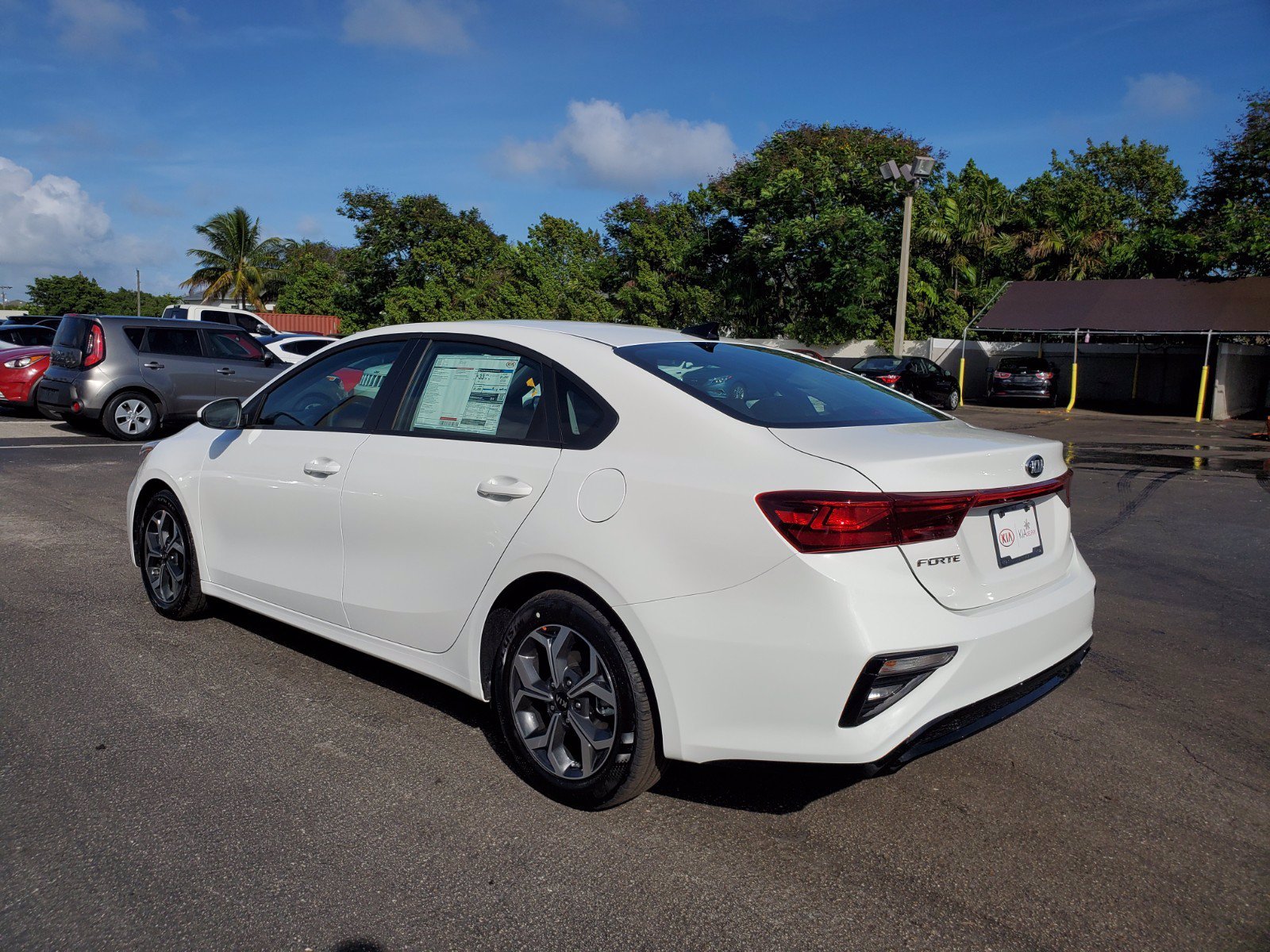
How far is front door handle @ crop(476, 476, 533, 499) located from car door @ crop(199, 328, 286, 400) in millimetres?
11607

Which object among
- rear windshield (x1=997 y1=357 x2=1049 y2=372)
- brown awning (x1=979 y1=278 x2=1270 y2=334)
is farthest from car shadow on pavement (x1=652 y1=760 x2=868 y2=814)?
rear windshield (x1=997 y1=357 x2=1049 y2=372)

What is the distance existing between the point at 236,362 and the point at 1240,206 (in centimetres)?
3296

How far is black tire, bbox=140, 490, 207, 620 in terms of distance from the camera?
4832mm

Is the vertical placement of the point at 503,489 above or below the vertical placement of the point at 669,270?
below

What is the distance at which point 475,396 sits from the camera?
3.62 meters

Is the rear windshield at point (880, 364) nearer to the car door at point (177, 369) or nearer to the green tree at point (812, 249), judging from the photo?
the green tree at point (812, 249)

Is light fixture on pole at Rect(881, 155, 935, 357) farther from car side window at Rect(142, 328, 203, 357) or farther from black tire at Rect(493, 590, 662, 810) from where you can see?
black tire at Rect(493, 590, 662, 810)

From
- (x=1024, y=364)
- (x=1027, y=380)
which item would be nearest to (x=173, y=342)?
(x=1027, y=380)

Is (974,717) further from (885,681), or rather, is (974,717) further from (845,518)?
(845,518)

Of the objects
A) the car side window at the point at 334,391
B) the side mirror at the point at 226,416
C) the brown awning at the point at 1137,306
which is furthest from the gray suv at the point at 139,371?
the brown awning at the point at 1137,306

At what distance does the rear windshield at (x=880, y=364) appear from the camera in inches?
1034

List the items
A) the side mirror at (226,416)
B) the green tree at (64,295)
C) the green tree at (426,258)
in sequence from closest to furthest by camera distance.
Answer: the side mirror at (226,416) → the green tree at (426,258) → the green tree at (64,295)

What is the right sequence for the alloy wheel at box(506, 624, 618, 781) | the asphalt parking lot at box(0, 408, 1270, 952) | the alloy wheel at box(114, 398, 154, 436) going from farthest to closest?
the alloy wheel at box(114, 398, 154, 436)
the alloy wheel at box(506, 624, 618, 781)
the asphalt parking lot at box(0, 408, 1270, 952)

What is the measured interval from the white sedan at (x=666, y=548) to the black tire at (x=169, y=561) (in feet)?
2.90
